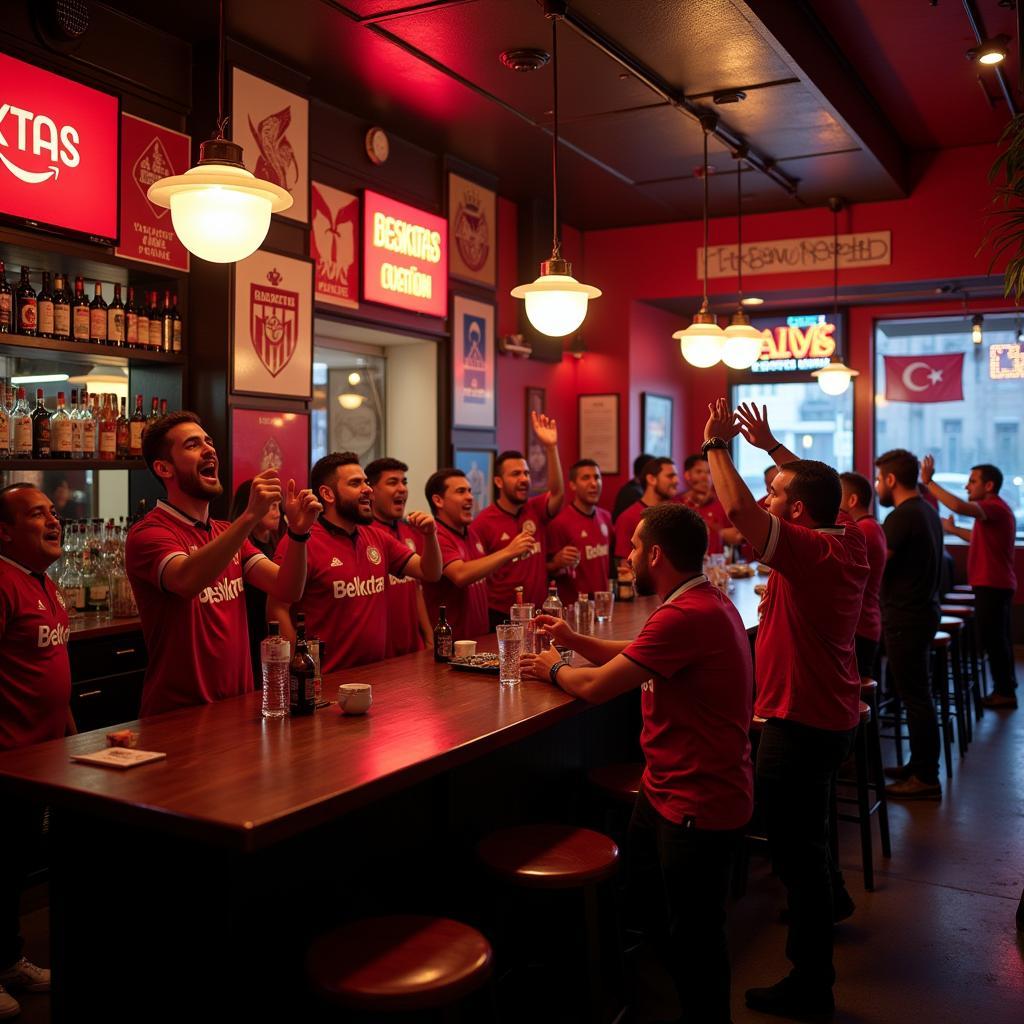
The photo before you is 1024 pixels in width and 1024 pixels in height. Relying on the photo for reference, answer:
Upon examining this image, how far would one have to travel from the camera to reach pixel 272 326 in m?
5.66

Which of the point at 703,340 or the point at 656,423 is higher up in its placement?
the point at 703,340

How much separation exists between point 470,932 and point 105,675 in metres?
2.52

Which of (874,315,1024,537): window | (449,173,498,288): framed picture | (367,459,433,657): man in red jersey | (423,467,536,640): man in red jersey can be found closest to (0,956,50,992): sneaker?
(367,459,433,657): man in red jersey

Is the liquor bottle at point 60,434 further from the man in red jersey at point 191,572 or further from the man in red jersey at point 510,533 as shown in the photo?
the man in red jersey at point 510,533

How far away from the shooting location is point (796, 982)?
3230mm

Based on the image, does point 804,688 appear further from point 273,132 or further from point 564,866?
point 273,132

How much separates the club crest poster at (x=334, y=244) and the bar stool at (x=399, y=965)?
4.47m

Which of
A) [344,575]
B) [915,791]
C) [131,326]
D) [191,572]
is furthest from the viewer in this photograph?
[915,791]

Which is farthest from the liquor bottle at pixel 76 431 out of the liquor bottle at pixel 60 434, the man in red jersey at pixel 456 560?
the man in red jersey at pixel 456 560

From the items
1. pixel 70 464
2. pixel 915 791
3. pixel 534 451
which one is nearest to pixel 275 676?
pixel 70 464

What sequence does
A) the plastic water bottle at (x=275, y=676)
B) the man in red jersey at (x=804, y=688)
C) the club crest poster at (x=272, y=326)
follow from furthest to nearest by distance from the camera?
1. the club crest poster at (x=272, y=326)
2. the man in red jersey at (x=804, y=688)
3. the plastic water bottle at (x=275, y=676)

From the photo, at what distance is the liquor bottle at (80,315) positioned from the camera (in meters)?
4.66

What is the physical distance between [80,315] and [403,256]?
2.68 meters

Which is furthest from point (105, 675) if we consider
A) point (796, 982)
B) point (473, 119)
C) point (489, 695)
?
point (473, 119)
